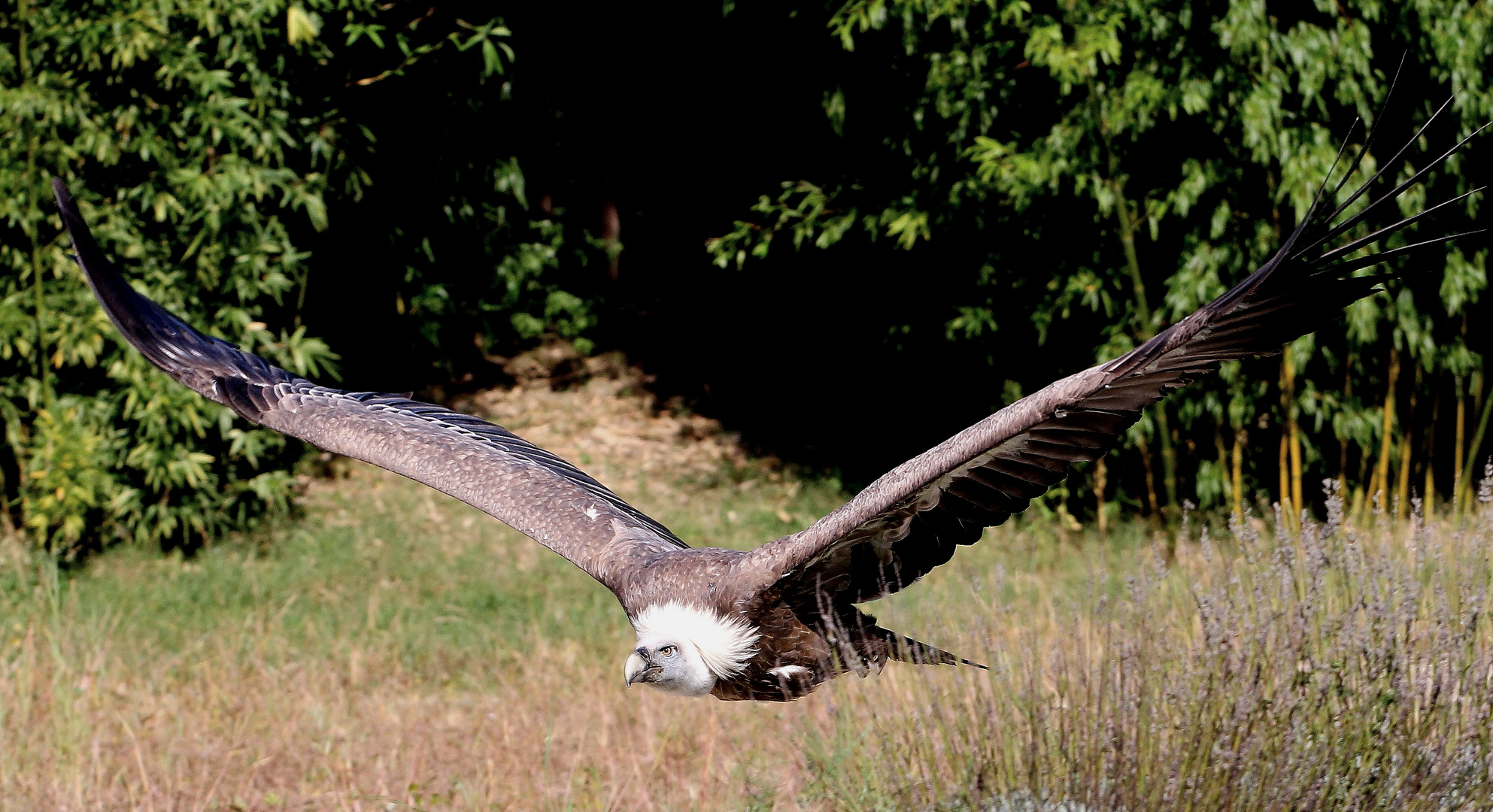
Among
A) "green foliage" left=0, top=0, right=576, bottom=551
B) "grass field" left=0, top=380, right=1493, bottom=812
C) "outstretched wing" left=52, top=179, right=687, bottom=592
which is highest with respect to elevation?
"green foliage" left=0, top=0, right=576, bottom=551

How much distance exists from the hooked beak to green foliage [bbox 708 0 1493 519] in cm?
364

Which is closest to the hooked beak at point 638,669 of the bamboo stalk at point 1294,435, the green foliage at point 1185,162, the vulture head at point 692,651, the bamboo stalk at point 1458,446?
the vulture head at point 692,651

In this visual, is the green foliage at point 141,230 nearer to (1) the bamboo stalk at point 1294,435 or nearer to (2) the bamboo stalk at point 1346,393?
(1) the bamboo stalk at point 1294,435

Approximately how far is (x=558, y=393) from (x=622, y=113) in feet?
7.48

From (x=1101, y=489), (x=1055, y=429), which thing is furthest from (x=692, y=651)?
(x=1101, y=489)

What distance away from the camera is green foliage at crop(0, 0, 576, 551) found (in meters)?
6.93

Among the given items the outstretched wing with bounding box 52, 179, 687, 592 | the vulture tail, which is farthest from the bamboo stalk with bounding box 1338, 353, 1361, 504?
the outstretched wing with bounding box 52, 179, 687, 592

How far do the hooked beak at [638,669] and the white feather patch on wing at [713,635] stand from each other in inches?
3.2

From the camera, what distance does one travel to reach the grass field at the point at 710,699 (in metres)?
3.04

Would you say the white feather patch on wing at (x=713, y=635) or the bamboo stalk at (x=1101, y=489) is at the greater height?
the bamboo stalk at (x=1101, y=489)

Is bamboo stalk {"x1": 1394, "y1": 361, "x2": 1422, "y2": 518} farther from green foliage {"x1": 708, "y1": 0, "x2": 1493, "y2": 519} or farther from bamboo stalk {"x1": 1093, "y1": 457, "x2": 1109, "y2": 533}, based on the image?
bamboo stalk {"x1": 1093, "y1": 457, "x2": 1109, "y2": 533}

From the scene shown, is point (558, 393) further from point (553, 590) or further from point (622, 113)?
point (553, 590)

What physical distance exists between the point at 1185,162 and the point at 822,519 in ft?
13.3

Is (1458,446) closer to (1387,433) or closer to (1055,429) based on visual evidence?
(1387,433)
